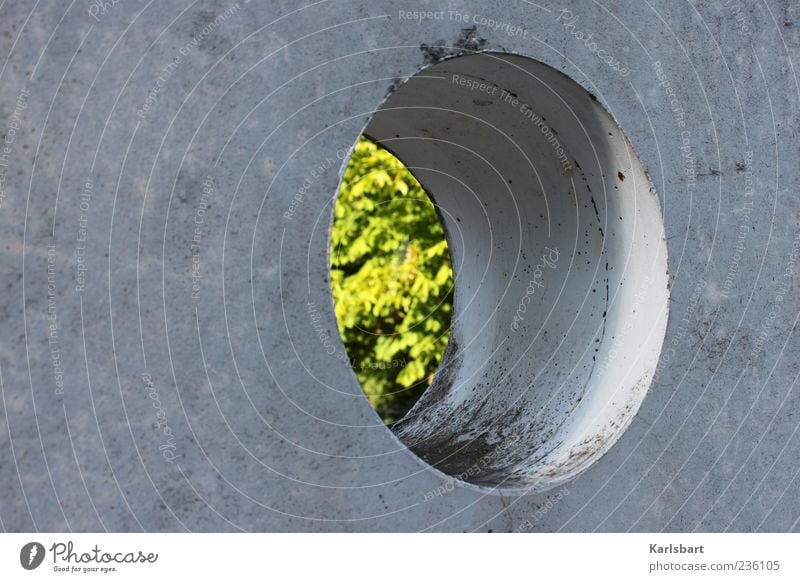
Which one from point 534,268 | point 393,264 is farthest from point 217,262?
point 393,264

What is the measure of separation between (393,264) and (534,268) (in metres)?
3.75

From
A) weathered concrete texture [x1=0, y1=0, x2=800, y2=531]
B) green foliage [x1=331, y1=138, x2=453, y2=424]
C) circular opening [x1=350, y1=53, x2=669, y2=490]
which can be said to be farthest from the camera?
green foliage [x1=331, y1=138, x2=453, y2=424]

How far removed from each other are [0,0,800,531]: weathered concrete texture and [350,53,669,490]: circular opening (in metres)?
0.17

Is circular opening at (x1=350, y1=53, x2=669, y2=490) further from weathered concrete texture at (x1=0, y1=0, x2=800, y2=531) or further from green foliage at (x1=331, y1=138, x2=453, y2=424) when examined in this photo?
green foliage at (x1=331, y1=138, x2=453, y2=424)

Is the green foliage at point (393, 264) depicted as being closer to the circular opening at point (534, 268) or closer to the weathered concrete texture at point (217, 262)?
the circular opening at point (534, 268)

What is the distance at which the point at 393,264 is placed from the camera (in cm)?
771

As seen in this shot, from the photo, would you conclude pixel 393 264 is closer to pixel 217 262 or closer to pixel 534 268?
pixel 534 268

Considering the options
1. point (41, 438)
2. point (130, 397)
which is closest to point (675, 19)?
point (130, 397)

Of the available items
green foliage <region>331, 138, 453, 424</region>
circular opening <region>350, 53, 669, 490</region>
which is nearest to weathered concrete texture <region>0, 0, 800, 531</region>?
circular opening <region>350, 53, 669, 490</region>

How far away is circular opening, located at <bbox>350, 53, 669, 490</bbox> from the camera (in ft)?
10.0

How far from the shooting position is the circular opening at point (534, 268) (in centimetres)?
305

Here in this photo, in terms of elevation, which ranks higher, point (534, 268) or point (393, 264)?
point (393, 264)

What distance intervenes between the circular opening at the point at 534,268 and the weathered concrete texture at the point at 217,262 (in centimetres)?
17

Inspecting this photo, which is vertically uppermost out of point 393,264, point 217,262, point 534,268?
point 393,264
